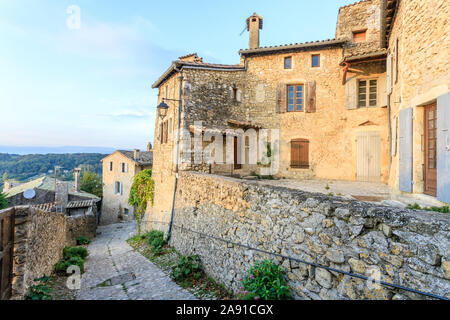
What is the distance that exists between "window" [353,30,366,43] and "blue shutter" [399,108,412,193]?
255 inches

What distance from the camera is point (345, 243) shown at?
2.83 m

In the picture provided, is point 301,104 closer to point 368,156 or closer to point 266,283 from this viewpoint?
point 368,156

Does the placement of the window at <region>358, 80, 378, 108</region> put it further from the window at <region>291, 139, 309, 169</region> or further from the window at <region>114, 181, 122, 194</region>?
the window at <region>114, 181, 122, 194</region>

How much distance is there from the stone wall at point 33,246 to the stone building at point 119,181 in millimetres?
13937

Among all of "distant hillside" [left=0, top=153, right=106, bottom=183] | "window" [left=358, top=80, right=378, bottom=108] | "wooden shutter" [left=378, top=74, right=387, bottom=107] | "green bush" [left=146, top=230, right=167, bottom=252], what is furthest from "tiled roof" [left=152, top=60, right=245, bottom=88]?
"distant hillside" [left=0, top=153, right=106, bottom=183]

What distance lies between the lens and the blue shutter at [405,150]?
17.2 feet

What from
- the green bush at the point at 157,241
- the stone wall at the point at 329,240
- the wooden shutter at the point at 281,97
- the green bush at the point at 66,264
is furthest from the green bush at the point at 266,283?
the wooden shutter at the point at 281,97

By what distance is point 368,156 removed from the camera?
9.44 metres

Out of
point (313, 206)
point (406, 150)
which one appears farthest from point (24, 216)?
point (406, 150)

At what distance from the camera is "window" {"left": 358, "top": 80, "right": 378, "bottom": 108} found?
31.1 feet

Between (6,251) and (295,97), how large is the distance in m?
11.0

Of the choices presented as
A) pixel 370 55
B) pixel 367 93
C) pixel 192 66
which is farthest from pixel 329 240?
pixel 367 93

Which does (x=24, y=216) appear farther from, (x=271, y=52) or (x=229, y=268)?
(x=271, y=52)

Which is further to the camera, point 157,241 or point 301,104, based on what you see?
point 301,104
